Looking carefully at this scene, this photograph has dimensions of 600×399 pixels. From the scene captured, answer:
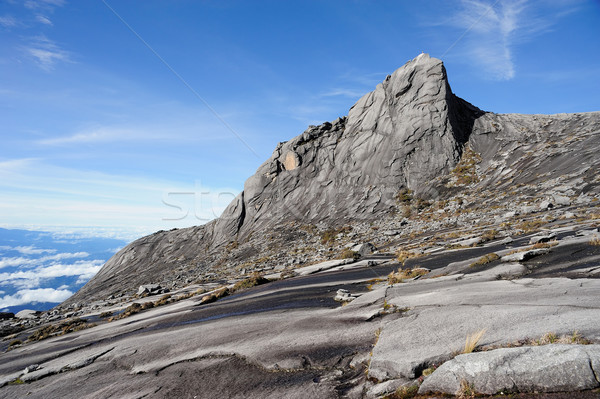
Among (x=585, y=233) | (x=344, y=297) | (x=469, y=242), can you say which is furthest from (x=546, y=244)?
(x=344, y=297)

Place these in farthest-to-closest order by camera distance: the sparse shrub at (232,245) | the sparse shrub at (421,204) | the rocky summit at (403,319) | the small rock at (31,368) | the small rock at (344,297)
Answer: the sparse shrub at (232,245), the sparse shrub at (421,204), the small rock at (344,297), the small rock at (31,368), the rocky summit at (403,319)

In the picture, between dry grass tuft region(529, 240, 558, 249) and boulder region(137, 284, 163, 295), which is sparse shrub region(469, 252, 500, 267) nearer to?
dry grass tuft region(529, 240, 558, 249)

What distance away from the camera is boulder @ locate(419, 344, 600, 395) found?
20.0ft

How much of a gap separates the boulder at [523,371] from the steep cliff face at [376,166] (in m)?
46.1

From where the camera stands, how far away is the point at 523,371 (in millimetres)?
6488

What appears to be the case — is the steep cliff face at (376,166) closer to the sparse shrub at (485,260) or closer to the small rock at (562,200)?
the small rock at (562,200)

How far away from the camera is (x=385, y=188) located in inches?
2547

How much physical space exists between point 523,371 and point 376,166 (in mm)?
65213

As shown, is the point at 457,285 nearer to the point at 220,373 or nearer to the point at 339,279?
the point at 339,279

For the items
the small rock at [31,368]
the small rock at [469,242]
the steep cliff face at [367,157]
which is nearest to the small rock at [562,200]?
the small rock at [469,242]

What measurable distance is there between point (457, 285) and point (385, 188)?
51.3 m

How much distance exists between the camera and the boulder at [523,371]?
6082 millimetres

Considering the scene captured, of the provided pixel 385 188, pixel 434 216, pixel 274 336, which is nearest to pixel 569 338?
pixel 274 336

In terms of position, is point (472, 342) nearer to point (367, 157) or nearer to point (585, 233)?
point (585, 233)
